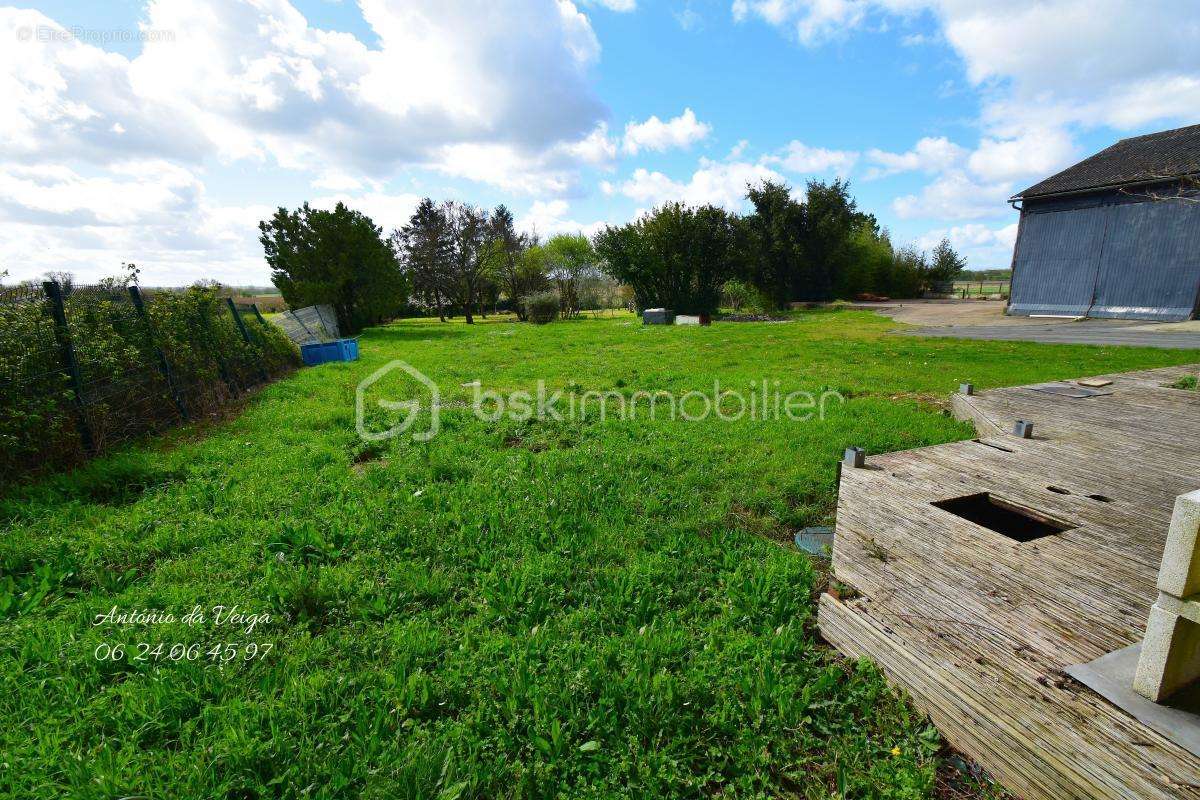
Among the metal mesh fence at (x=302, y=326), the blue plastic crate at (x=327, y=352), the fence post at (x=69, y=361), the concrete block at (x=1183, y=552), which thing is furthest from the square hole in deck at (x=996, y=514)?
the metal mesh fence at (x=302, y=326)

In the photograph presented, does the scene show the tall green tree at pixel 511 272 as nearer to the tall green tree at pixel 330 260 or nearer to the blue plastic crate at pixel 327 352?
the tall green tree at pixel 330 260

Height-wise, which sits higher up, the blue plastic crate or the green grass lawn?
the blue plastic crate

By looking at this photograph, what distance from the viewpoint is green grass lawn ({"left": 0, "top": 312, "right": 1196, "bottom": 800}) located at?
6.00ft

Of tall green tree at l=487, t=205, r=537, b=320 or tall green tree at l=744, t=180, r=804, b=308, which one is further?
tall green tree at l=487, t=205, r=537, b=320

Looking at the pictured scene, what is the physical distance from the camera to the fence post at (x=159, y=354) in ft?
20.8

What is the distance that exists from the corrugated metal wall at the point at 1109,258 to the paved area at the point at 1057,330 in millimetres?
772

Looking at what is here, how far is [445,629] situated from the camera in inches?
101

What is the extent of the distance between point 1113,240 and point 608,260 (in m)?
19.8

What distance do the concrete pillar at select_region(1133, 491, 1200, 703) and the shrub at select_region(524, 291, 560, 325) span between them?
2470cm

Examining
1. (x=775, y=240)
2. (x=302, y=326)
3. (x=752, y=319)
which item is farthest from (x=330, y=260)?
(x=775, y=240)

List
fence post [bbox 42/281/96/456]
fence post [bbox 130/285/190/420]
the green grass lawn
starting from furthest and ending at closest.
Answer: fence post [bbox 130/285/190/420] < fence post [bbox 42/281/96/456] < the green grass lawn

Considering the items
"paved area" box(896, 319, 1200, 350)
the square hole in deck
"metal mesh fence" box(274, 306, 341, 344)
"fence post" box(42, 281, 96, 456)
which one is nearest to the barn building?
"paved area" box(896, 319, 1200, 350)

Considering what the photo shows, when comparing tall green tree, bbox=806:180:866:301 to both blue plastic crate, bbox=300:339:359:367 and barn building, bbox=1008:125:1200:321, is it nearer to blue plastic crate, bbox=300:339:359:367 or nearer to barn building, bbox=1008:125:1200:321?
barn building, bbox=1008:125:1200:321

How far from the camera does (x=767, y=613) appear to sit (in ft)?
8.61
